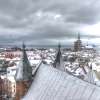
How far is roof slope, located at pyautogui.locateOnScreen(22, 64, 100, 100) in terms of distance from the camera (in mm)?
16031

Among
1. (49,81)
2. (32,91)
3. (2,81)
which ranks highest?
(49,81)

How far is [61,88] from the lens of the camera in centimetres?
1973

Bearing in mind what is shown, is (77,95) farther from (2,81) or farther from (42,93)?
(2,81)

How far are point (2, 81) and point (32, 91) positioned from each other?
163 feet

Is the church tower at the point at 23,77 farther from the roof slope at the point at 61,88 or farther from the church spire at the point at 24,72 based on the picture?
the roof slope at the point at 61,88

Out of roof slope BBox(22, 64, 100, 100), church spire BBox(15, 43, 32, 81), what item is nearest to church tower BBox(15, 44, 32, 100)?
church spire BBox(15, 43, 32, 81)

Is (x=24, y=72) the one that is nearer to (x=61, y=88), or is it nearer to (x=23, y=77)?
(x=23, y=77)

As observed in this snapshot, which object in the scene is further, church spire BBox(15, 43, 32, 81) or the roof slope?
church spire BBox(15, 43, 32, 81)

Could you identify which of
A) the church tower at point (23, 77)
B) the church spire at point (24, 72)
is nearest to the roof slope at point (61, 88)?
the church tower at point (23, 77)

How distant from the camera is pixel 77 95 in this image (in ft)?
55.8

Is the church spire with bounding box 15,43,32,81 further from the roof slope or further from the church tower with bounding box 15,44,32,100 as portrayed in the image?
the roof slope

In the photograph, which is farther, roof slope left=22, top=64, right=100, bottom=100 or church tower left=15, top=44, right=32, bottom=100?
church tower left=15, top=44, right=32, bottom=100

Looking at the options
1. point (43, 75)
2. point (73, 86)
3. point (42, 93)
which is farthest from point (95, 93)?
point (43, 75)

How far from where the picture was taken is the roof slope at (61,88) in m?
16.0
